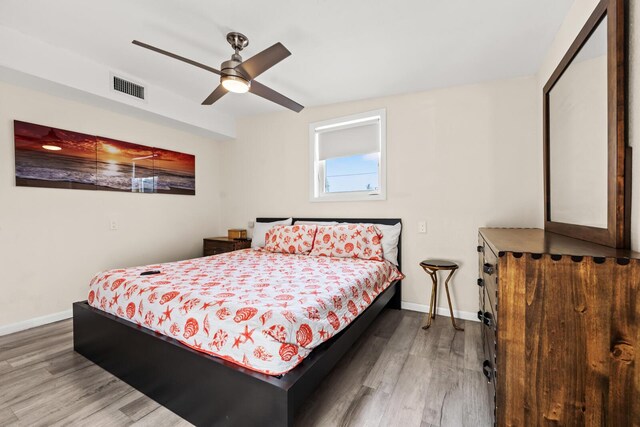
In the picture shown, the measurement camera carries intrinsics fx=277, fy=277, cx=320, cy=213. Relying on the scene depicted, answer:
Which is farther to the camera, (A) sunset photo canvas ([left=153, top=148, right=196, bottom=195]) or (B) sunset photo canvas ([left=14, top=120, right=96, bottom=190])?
(A) sunset photo canvas ([left=153, top=148, right=196, bottom=195])

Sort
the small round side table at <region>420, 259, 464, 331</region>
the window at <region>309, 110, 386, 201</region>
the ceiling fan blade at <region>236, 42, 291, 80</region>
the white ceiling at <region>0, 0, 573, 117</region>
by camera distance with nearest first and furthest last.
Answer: the ceiling fan blade at <region>236, 42, 291, 80</region> < the white ceiling at <region>0, 0, 573, 117</region> < the small round side table at <region>420, 259, 464, 331</region> < the window at <region>309, 110, 386, 201</region>

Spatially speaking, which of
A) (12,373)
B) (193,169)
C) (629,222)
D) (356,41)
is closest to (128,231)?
(193,169)

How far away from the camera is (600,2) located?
132cm

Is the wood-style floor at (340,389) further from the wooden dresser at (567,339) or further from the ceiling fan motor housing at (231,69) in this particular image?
the ceiling fan motor housing at (231,69)

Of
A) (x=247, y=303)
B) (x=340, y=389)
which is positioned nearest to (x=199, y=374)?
(x=247, y=303)

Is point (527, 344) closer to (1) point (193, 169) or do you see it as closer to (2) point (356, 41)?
(2) point (356, 41)

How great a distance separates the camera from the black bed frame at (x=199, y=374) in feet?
3.92

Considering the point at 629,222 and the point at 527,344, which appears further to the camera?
the point at 629,222

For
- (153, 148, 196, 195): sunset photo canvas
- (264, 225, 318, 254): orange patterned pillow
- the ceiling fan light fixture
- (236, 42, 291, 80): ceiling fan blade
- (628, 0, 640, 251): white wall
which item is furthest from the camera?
(153, 148, 196, 195): sunset photo canvas

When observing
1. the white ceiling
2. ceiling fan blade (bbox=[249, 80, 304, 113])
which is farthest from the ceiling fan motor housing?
the white ceiling

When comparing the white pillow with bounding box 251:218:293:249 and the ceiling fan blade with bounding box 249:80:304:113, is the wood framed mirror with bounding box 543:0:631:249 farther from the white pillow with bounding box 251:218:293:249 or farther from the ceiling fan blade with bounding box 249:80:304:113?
the white pillow with bounding box 251:218:293:249

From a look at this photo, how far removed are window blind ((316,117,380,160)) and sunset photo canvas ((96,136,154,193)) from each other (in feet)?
6.98

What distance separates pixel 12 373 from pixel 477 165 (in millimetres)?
4046

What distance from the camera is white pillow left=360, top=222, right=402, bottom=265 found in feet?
9.65
